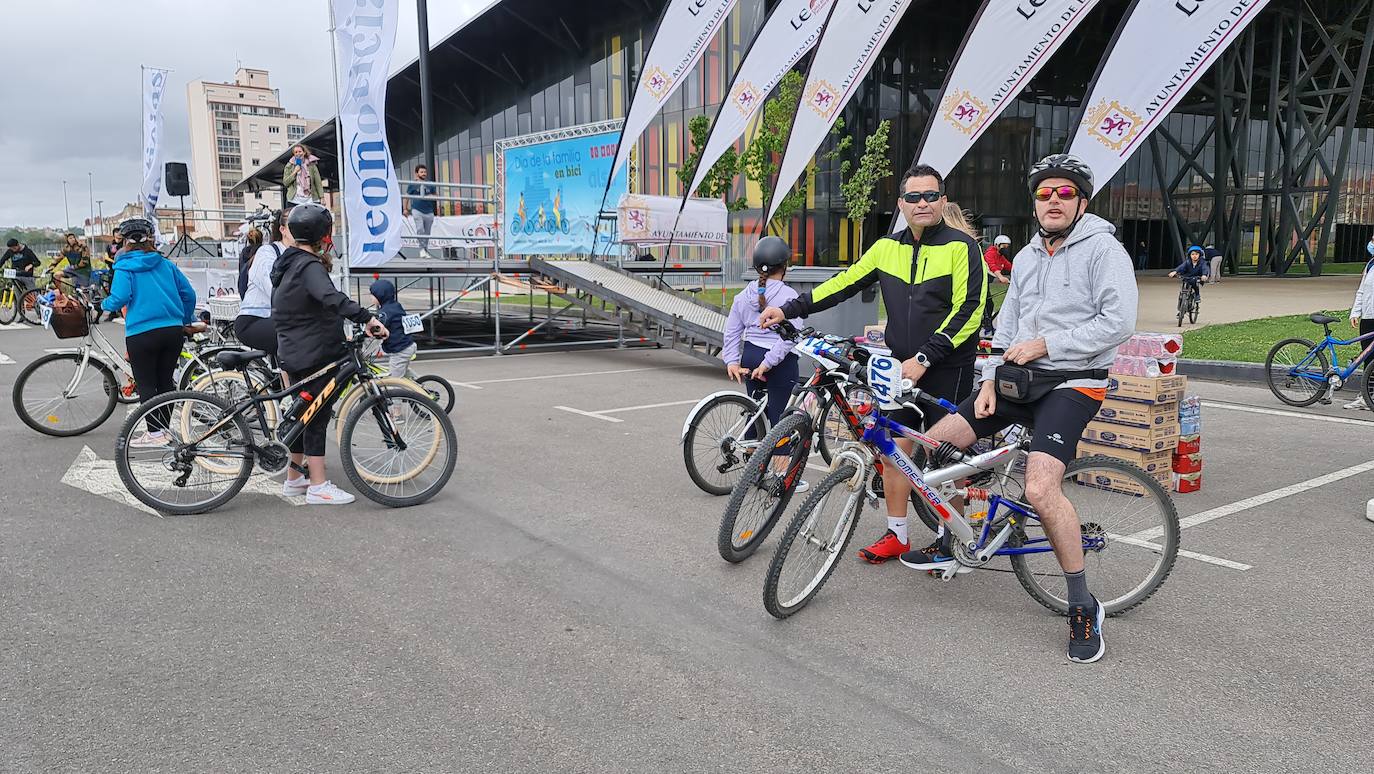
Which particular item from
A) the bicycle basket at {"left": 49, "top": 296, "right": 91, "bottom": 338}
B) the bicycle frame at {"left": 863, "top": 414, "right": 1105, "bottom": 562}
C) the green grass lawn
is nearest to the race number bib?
the bicycle frame at {"left": 863, "top": 414, "right": 1105, "bottom": 562}

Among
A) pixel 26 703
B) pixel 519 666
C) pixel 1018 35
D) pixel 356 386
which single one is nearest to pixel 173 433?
pixel 356 386

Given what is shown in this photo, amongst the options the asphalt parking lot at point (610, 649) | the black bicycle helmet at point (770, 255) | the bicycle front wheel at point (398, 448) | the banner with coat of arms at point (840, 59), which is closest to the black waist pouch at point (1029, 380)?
the asphalt parking lot at point (610, 649)

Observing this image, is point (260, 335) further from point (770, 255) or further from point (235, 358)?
point (770, 255)

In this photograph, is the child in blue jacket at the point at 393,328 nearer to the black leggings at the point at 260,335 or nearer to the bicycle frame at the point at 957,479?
the black leggings at the point at 260,335

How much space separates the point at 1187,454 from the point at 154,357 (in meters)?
7.55

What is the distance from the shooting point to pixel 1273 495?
6.07 m

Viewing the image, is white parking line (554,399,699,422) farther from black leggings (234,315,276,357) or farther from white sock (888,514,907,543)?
white sock (888,514,907,543)

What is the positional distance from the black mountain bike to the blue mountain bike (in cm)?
869

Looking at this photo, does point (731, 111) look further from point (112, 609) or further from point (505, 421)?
point (112, 609)

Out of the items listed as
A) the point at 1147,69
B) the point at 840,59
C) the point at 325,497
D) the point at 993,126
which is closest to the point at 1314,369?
the point at 1147,69

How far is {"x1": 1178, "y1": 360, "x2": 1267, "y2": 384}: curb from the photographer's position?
37.4 ft

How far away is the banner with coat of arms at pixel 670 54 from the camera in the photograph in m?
14.7

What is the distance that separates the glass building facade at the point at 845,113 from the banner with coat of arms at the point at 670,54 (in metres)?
11.0

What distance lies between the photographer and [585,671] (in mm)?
3490
